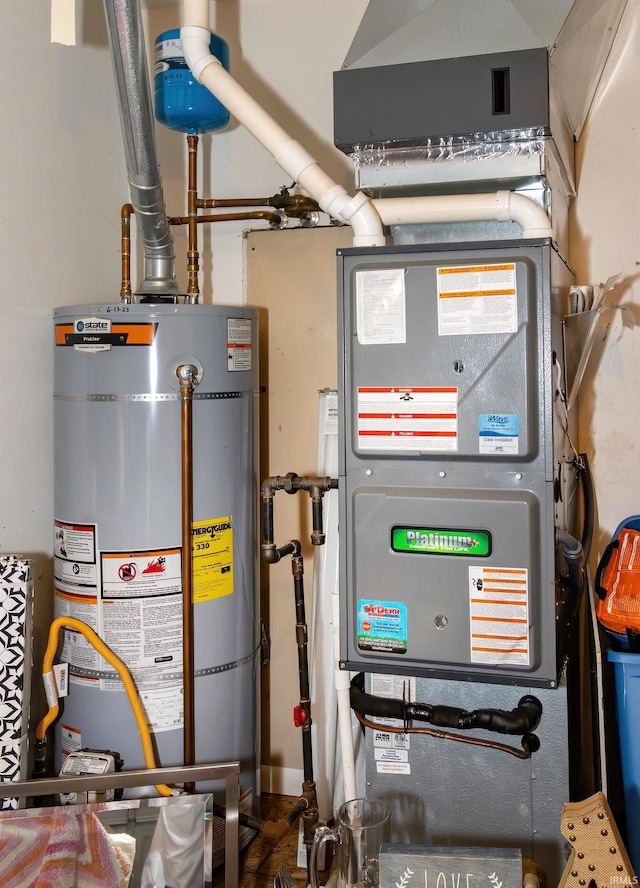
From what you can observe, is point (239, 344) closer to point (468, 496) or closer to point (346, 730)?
point (468, 496)

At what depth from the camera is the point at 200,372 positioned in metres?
2.04

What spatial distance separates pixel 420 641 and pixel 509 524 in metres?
0.30

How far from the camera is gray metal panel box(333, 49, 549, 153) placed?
1528 millimetres

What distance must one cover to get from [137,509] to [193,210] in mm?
991

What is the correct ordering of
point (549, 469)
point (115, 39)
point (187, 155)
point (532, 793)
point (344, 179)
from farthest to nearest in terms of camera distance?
point (187, 155), point (344, 179), point (115, 39), point (532, 793), point (549, 469)

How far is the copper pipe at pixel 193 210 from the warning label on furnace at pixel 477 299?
1.01 metres

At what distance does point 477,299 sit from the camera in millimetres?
1501

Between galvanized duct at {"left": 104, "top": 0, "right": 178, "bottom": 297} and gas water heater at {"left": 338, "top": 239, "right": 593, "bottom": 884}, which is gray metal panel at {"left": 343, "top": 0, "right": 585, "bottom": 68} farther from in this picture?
galvanized duct at {"left": 104, "top": 0, "right": 178, "bottom": 297}

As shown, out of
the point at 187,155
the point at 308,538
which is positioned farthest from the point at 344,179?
the point at 308,538

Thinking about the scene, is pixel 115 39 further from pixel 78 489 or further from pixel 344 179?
pixel 78 489

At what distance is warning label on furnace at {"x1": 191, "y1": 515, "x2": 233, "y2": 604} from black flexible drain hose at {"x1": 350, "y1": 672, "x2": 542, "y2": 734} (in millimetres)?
590

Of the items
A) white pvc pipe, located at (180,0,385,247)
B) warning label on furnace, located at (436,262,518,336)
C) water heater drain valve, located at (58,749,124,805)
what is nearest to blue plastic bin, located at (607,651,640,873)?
warning label on furnace, located at (436,262,518,336)

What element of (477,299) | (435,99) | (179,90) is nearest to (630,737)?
(477,299)

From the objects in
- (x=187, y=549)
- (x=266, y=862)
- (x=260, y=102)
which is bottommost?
(x=266, y=862)
